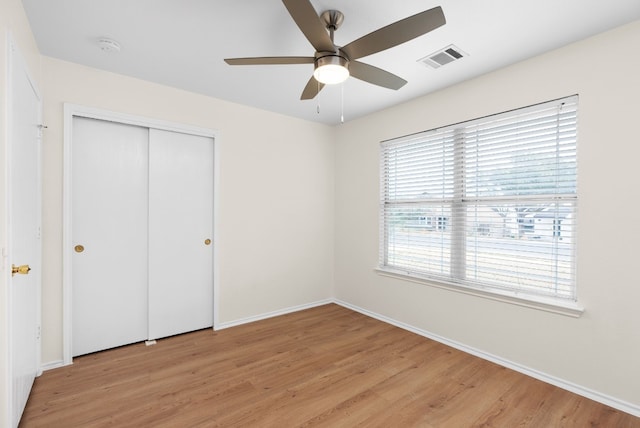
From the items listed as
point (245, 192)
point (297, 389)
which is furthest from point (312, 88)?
point (297, 389)

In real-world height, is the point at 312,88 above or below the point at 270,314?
above

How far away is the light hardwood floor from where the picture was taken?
194 centimetres

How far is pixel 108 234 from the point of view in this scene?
9.25ft

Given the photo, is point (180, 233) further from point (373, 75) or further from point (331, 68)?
point (373, 75)

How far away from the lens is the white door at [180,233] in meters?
3.05

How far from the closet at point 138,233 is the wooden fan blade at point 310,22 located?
2.08 meters

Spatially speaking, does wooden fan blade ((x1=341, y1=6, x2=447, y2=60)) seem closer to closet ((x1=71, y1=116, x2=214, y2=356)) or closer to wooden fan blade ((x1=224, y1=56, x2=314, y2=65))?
wooden fan blade ((x1=224, y1=56, x2=314, y2=65))

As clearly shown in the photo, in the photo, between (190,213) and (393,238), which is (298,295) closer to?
(393,238)

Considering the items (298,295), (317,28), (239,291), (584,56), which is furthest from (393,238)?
(317,28)

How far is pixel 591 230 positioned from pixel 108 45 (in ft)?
12.6

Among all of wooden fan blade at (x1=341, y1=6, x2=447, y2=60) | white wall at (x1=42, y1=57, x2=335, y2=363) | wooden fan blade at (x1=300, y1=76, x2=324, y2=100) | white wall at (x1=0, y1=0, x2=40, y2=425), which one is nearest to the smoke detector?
white wall at (x1=42, y1=57, x2=335, y2=363)

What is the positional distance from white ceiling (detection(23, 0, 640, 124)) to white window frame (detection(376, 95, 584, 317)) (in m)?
0.50

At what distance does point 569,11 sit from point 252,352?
3.53m

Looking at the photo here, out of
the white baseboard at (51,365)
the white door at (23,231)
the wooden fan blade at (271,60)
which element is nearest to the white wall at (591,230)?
the wooden fan blade at (271,60)
